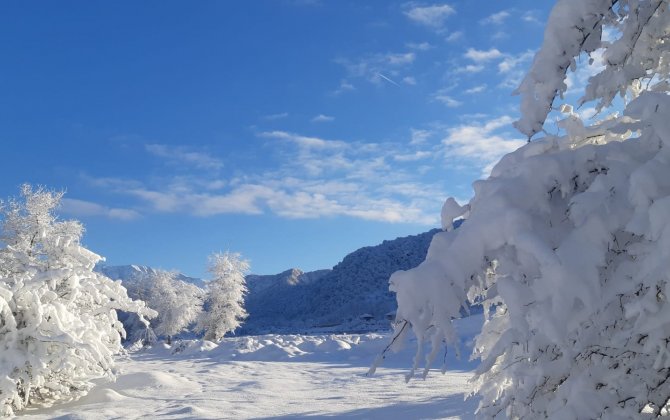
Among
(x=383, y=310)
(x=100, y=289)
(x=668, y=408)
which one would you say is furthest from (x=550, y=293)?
(x=383, y=310)

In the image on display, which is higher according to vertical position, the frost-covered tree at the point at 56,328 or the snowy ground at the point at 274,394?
the frost-covered tree at the point at 56,328

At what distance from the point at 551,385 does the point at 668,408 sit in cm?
61

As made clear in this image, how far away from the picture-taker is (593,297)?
2084 mm

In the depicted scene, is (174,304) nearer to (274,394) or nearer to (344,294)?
(274,394)

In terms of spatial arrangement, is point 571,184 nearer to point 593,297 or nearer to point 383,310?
point 593,297

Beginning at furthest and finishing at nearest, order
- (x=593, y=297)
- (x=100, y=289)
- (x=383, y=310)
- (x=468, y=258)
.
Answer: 1. (x=383, y=310)
2. (x=100, y=289)
3. (x=468, y=258)
4. (x=593, y=297)

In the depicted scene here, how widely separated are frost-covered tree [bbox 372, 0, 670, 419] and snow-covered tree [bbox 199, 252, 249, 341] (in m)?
33.6

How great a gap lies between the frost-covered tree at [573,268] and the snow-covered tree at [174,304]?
38238 millimetres

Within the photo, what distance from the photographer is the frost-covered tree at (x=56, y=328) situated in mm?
7336

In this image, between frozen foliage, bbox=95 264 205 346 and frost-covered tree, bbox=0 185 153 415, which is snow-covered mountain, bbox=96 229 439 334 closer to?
frozen foliage, bbox=95 264 205 346

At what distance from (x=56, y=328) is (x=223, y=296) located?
27.9 m

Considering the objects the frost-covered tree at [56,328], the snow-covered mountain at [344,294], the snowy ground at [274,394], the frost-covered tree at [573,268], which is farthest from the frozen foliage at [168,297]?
the frost-covered tree at [573,268]

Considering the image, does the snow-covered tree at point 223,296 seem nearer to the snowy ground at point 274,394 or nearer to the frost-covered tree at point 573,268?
the snowy ground at point 274,394

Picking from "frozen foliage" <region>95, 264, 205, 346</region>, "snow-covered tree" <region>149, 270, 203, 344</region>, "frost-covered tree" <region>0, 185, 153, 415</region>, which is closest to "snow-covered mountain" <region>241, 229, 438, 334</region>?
"frozen foliage" <region>95, 264, 205, 346</region>
